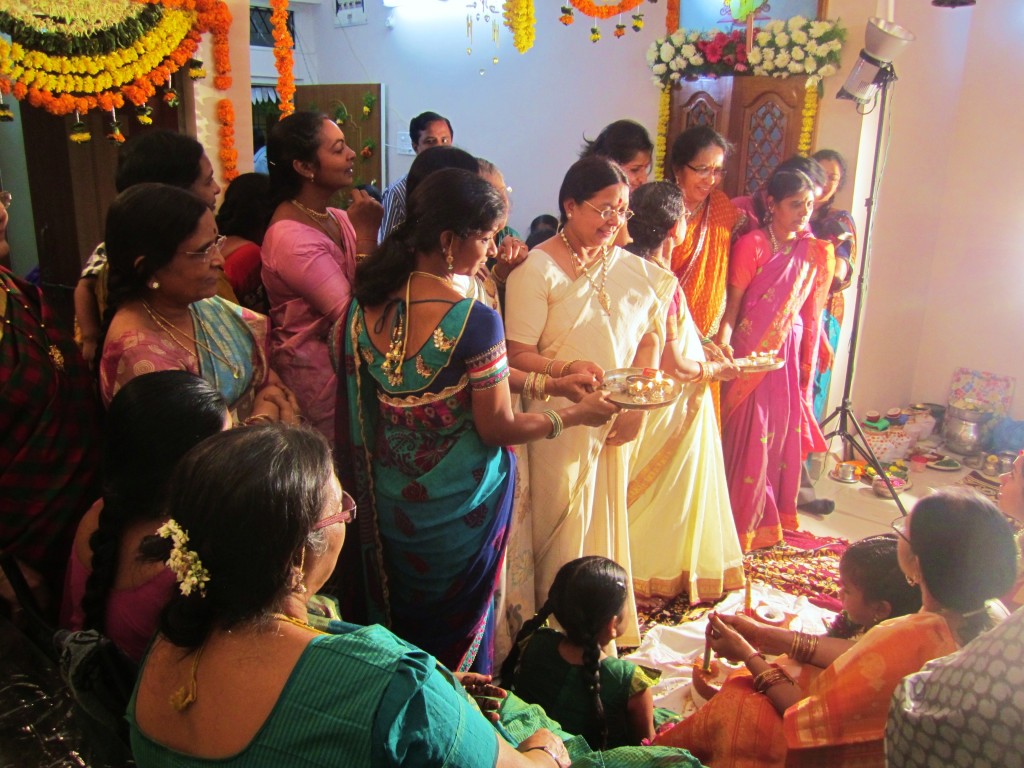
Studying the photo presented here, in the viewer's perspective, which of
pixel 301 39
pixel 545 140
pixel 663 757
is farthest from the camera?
pixel 301 39

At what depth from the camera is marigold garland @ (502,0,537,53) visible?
6.50 meters

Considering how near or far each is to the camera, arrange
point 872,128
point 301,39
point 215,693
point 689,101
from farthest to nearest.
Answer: point 301,39 → point 689,101 → point 872,128 → point 215,693

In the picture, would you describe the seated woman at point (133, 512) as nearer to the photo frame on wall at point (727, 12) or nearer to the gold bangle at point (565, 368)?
the gold bangle at point (565, 368)

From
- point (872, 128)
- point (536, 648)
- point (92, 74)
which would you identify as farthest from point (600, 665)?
point (872, 128)

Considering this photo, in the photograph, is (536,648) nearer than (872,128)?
Yes

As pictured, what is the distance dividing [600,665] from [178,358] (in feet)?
4.46

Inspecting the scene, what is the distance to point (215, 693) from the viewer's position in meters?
1.10

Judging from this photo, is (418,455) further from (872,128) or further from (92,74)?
(872,128)

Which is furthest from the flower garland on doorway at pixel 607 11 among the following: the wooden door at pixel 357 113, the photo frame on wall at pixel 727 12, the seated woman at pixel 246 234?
the seated woman at pixel 246 234

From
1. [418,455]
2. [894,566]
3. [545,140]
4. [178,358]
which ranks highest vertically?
[545,140]

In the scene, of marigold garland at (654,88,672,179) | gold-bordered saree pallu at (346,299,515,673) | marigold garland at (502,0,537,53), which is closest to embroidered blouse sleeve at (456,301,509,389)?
gold-bordered saree pallu at (346,299,515,673)

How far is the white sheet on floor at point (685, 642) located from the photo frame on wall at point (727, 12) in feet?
10.6

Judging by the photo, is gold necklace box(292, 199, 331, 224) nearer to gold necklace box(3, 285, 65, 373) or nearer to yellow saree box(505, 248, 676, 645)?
yellow saree box(505, 248, 676, 645)

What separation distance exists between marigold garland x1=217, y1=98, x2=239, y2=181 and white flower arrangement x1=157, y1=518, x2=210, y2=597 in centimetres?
346
